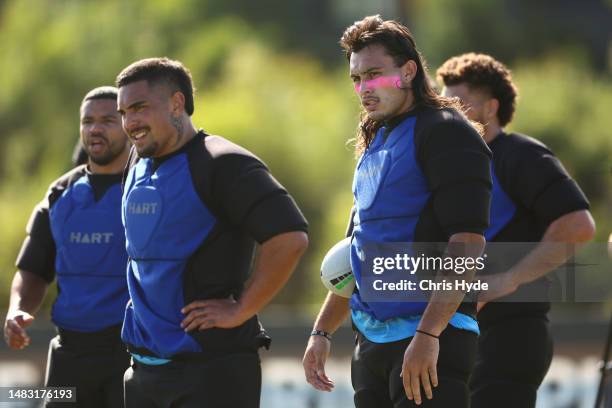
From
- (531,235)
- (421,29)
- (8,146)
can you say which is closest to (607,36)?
(421,29)

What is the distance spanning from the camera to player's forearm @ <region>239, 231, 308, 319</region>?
15.4 feet

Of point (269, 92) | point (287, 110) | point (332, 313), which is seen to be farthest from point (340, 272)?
point (269, 92)

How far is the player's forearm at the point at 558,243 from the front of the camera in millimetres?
5398

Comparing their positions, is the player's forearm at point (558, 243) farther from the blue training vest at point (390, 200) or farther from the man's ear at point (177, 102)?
the man's ear at point (177, 102)

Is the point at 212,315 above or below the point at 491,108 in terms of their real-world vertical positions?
below

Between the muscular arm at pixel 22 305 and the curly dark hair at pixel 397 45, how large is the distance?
7.16 feet

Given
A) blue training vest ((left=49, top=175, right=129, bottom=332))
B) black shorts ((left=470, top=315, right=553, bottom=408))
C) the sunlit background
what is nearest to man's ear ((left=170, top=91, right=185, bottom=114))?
blue training vest ((left=49, top=175, right=129, bottom=332))

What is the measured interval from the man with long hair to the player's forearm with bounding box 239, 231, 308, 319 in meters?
0.25

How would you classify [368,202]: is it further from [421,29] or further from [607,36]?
[607,36]

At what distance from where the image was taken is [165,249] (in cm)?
483

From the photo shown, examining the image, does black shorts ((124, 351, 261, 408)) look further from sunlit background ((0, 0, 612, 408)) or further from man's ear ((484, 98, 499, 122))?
sunlit background ((0, 0, 612, 408))

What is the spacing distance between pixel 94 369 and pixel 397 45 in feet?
7.69

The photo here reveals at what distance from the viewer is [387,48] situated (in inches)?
178

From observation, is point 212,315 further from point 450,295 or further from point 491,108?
point 491,108
